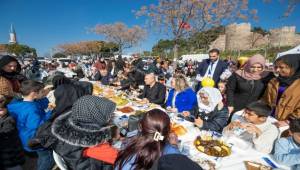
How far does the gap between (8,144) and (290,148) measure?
3.24 meters

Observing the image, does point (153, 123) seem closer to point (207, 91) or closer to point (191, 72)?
point (207, 91)

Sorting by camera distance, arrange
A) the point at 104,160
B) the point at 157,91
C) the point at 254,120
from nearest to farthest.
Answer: the point at 104,160, the point at 254,120, the point at 157,91

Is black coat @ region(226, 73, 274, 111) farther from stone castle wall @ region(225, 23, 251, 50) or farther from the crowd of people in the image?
stone castle wall @ region(225, 23, 251, 50)

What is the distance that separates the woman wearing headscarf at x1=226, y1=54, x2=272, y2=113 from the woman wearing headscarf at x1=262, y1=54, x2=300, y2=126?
0.91 ft

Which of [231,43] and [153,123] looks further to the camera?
[231,43]

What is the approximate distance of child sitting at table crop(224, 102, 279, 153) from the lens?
2.05 metres

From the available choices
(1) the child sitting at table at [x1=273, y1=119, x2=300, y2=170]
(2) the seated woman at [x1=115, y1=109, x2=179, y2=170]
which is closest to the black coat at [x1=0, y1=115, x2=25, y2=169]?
(2) the seated woman at [x1=115, y1=109, x2=179, y2=170]

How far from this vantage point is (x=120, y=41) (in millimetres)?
35812

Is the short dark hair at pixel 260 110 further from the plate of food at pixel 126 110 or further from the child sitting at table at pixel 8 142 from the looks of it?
the child sitting at table at pixel 8 142

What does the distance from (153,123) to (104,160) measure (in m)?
0.57

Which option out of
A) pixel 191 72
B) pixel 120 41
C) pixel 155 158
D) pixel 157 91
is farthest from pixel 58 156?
pixel 120 41

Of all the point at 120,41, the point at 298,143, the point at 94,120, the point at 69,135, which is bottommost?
the point at 298,143

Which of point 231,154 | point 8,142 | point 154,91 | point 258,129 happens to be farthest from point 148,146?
point 154,91

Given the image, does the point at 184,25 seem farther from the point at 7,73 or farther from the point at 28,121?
the point at 28,121
